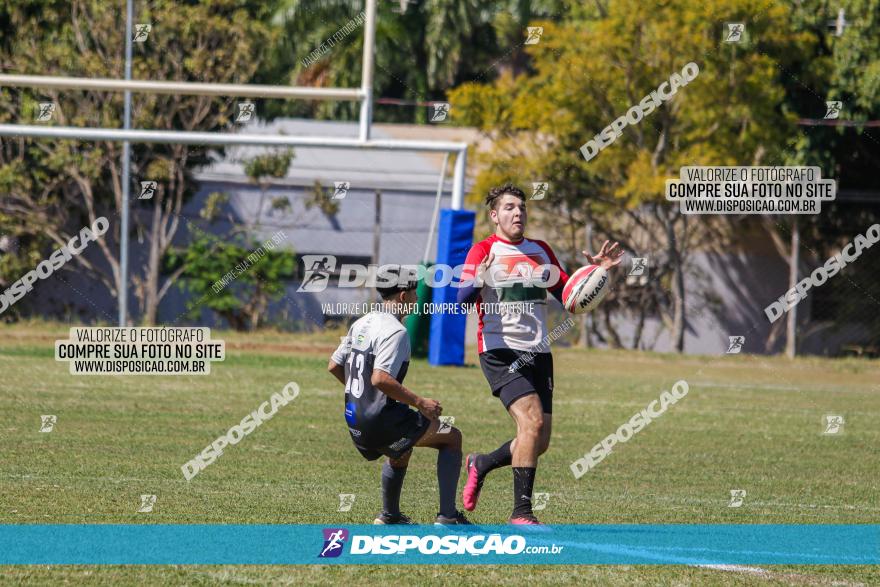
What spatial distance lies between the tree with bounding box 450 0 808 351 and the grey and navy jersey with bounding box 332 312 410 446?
18.1 m

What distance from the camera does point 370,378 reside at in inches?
295

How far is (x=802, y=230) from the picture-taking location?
28.5 meters

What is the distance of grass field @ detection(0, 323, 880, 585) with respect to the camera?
22.5 ft

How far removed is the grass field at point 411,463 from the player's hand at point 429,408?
0.95 metres

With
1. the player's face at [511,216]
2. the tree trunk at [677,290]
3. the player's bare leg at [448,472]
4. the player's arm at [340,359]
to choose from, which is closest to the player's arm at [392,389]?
the player's arm at [340,359]

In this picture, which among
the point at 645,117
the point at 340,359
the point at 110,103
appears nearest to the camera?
the point at 340,359

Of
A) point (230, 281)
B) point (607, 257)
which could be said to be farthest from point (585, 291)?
point (230, 281)

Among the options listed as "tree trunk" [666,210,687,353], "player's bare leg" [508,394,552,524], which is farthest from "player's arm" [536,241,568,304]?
"tree trunk" [666,210,687,353]

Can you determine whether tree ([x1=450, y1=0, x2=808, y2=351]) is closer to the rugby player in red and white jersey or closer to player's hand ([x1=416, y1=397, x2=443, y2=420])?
the rugby player in red and white jersey

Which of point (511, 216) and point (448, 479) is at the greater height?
point (511, 216)

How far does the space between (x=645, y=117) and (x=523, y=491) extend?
62.5 ft

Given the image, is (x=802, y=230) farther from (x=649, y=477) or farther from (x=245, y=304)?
(x=649, y=477)

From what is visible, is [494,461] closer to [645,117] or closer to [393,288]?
[393,288]

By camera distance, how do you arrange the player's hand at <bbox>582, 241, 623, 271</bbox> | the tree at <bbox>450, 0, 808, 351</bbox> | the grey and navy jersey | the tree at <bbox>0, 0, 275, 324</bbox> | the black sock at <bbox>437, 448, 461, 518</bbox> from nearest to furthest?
1. the grey and navy jersey
2. the black sock at <bbox>437, 448, 461, 518</bbox>
3. the player's hand at <bbox>582, 241, 623, 271</bbox>
4. the tree at <bbox>0, 0, 275, 324</bbox>
5. the tree at <bbox>450, 0, 808, 351</bbox>
